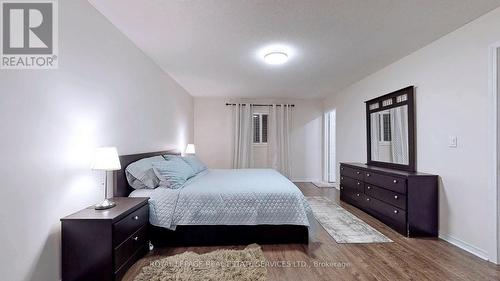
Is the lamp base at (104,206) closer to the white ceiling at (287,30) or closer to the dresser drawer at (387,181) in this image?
the white ceiling at (287,30)

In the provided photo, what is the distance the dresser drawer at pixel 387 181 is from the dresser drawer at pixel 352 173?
0.18m

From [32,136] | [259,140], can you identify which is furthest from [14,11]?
[259,140]

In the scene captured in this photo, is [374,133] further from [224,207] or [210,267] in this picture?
[210,267]

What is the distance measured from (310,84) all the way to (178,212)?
3803 mm

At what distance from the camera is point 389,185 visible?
125 inches

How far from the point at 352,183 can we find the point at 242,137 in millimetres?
3177

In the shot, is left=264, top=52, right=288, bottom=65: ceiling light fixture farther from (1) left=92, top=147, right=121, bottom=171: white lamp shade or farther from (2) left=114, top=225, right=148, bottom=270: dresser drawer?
(2) left=114, top=225, right=148, bottom=270: dresser drawer

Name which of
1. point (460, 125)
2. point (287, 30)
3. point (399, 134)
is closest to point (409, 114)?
point (399, 134)

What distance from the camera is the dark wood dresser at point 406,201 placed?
2.85m

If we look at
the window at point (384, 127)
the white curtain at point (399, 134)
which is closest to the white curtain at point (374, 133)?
the window at point (384, 127)

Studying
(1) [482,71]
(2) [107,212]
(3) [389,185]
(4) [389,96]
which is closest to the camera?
(2) [107,212]

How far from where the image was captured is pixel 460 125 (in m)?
2.61

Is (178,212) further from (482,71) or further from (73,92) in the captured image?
(482,71)

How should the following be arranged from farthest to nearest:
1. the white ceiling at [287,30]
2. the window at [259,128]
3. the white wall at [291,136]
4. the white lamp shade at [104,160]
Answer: the window at [259,128] → the white wall at [291,136] → the white ceiling at [287,30] → the white lamp shade at [104,160]
